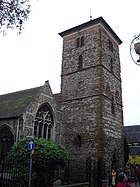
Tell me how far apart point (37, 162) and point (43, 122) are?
7.59m

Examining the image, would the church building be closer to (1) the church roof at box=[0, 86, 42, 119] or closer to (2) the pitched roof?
(1) the church roof at box=[0, 86, 42, 119]

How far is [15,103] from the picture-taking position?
2261 cm

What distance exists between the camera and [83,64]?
27250 mm

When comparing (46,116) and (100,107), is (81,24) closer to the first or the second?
(100,107)

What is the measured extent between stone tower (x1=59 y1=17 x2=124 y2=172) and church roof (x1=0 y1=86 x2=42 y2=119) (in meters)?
5.37

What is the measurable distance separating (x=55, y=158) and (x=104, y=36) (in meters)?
17.5

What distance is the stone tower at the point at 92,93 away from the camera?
2372cm

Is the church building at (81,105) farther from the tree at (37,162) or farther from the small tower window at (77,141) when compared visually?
the tree at (37,162)

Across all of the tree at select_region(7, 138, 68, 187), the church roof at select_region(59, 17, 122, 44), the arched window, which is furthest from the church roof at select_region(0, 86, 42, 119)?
the church roof at select_region(59, 17, 122, 44)

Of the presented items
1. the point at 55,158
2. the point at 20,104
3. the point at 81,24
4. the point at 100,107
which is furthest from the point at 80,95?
the point at 55,158

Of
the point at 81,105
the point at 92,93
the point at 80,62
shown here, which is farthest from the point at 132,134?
the point at 92,93

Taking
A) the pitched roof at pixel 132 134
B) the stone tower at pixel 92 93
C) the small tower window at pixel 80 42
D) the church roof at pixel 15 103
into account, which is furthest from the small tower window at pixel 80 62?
the pitched roof at pixel 132 134

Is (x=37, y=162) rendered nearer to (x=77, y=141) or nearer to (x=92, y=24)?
(x=77, y=141)

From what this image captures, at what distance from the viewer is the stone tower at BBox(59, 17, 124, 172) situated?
77.8 feet
